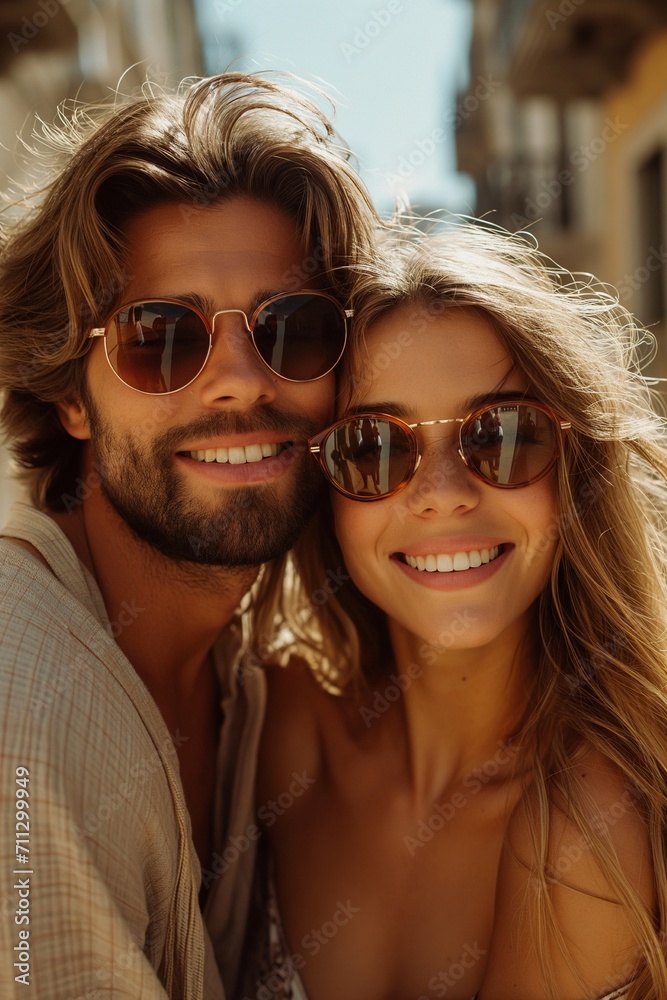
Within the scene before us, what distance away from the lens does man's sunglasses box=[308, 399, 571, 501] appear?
84.0 inches

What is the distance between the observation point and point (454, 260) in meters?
2.36

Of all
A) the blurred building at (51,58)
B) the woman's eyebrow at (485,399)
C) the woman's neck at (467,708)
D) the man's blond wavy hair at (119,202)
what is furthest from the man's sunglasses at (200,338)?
the blurred building at (51,58)

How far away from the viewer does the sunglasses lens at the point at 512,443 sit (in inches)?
84.0

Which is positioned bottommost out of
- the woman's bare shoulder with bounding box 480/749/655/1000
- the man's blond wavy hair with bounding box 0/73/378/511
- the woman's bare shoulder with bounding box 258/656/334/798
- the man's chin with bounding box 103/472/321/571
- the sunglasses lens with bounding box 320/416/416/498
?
the woman's bare shoulder with bounding box 480/749/655/1000

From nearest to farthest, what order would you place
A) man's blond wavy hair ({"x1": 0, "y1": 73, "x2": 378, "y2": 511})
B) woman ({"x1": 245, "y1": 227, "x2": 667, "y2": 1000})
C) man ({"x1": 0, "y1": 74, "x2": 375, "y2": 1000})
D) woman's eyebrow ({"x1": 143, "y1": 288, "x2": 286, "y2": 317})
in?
man ({"x1": 0, "y1": 74, "x2": 375, "y2": 1000})
woman ({"x1": 245, "y1": 227, "x2": 667, "y2": 1000})
woman's eyebrow ({"x1": 143, "y1": 288, "x2": 286, "y2": 317})
man's blond wavy hair ({"x1": 0, "y1": 73, "x2": 378, "y2": 511})

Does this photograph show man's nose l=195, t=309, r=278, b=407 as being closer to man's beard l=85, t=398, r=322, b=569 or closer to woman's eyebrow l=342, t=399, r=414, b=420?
man's beard l=85, t=398, r=322, b=569

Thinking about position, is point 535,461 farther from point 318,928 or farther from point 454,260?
point 318,928

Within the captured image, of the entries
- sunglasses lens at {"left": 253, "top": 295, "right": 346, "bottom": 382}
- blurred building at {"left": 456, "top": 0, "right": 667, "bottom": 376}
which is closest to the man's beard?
sunglasses lens at {"left": 253, "top": 295, "right": 346, "bottom": 382}

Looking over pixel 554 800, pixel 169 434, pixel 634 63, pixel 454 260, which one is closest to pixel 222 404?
pixel 169 434

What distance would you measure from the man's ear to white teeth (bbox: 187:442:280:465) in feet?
1.30

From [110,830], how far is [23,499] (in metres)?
1.17

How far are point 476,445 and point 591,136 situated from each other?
12.3m

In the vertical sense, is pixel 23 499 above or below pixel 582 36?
below

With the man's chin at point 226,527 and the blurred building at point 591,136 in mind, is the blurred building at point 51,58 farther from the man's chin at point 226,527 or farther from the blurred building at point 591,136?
the blurred building at point 591,136
